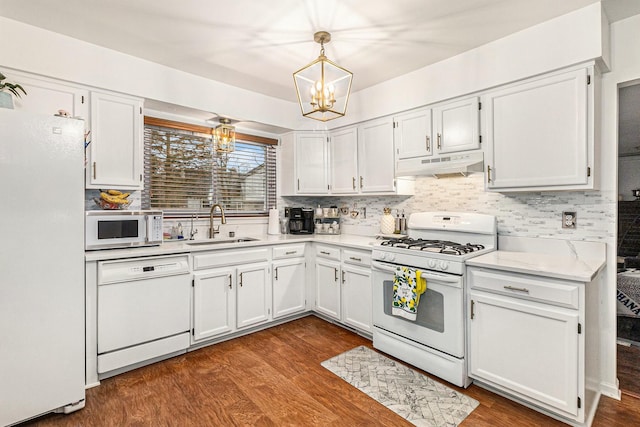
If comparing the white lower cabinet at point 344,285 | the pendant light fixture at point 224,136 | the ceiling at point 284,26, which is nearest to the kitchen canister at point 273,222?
the white lower cabinet at point 344,285

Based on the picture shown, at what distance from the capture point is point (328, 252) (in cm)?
337

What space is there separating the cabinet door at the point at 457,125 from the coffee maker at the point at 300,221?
5.91 feet

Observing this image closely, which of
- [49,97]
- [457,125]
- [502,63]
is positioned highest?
[502,63]

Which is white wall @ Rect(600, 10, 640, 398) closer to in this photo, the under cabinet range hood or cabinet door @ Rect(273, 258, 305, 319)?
the under cabinet range hood

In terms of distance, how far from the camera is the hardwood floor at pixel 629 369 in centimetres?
221

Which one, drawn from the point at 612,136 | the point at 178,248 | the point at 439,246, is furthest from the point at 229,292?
the point at 612,136

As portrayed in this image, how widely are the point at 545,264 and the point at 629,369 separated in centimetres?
136

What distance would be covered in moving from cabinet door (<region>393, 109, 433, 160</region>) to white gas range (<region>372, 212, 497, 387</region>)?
606mm

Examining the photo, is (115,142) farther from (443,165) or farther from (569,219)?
(569,219)

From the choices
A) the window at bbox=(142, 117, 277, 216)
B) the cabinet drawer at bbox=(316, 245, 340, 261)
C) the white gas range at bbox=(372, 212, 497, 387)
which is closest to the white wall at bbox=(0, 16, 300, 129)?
the window at bbox=(142, 117, 277, 216)

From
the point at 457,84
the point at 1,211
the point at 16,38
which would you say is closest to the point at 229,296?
the point at 1,211

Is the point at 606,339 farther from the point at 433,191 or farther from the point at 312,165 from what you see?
the point at 312,165

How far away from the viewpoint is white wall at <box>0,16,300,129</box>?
222 cm

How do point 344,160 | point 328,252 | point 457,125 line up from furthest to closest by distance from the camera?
point 344,160 < point 328,252 < point 457,125
